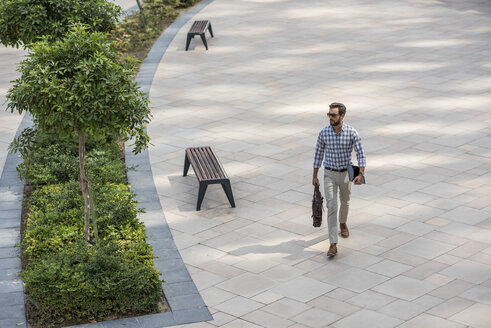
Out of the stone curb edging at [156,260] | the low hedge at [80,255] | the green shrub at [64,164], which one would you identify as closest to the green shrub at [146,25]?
the green shrub at [64,164]

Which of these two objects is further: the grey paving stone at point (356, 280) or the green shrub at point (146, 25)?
the green shrub at point (146, 25)

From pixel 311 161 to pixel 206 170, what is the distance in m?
2.13

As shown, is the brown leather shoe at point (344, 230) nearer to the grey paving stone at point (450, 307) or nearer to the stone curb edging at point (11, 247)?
the grey paving stone at point (450, 307)

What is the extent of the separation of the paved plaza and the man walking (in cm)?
52

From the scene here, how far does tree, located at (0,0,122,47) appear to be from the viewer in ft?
40.8

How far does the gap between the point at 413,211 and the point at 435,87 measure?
670 cm

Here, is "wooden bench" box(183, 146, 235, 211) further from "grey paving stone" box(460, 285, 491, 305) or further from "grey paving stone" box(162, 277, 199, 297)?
"grey paving stone" box(460, 285, 491, 305)

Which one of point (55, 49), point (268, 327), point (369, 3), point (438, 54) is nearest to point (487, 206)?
point (268, 327)

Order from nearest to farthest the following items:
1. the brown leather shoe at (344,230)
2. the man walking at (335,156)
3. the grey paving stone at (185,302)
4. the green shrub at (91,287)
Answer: the green shrub at (91,287) → the grey paving stone at (185,302) → the man walking at (335,156) → the brown leather shoe at (344,230)

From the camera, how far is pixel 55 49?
8.39 metres

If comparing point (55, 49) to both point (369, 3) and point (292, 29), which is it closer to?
point (292, 29)

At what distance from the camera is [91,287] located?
27.2 ft

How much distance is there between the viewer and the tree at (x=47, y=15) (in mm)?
12438

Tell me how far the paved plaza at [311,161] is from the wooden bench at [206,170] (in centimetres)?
28
